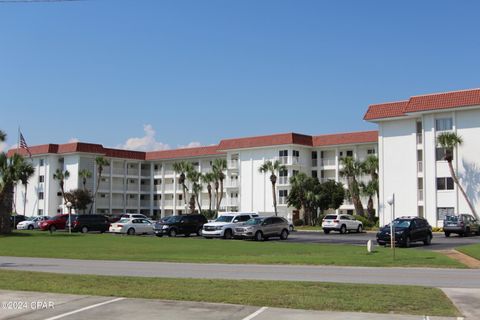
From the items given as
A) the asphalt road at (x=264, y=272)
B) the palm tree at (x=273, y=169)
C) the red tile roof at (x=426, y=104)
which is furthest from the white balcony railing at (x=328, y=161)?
the asphalt road at (x=264, y=272)

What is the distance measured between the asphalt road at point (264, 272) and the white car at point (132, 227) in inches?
961

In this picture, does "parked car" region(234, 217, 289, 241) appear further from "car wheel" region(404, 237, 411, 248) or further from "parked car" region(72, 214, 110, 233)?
"parked car" region(72, 214, 110, 233)

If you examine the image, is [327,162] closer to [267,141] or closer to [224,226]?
[267,141]

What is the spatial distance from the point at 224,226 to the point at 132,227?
33.7ft

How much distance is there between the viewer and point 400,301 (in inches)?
426

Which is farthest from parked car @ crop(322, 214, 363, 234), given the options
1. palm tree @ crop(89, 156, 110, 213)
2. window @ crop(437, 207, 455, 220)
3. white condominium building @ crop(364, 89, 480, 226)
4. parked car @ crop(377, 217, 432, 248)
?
palm tree @ crop(89, 156, 110, 213)

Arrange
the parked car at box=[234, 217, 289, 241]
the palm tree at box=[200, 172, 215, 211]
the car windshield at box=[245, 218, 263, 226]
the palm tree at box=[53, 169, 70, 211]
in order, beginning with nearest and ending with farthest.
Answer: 1. the parked car at box=[234, 217, 289, 241]
2. the car windshield at box=[245, 218, 263, 226]
3. the palm tree at box=[200, 172, 215, 211]
4. the palm tree at box=[53, 169, 70, 211]

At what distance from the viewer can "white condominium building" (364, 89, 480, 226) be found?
52500 millimetres

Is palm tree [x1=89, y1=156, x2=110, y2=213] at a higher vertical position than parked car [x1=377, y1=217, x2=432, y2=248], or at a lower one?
higher

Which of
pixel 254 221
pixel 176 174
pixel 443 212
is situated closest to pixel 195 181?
pixel 176 174

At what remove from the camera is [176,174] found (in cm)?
8981

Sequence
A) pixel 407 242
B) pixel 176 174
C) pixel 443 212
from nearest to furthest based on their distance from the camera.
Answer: pixel 407 242 → pixel 443 212 → pixel 176 174

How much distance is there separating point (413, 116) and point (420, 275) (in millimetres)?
41388

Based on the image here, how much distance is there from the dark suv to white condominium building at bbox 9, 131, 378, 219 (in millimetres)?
30642
